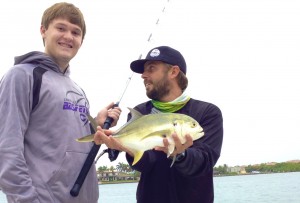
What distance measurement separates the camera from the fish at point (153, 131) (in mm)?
3914

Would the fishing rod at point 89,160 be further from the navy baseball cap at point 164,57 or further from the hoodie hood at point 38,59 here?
the hoodie hood at point 38,59

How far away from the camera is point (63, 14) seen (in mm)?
4594

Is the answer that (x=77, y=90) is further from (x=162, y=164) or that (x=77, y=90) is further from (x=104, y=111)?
(x=162, y=164)

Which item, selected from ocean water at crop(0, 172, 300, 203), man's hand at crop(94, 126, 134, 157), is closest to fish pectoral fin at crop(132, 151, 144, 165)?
man's hand at crop(94, 126, 134, 157)

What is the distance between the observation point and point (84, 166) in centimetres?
428

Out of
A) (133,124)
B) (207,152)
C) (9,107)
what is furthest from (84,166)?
(207,152)

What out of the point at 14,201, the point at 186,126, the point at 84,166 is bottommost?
the point at 14,201

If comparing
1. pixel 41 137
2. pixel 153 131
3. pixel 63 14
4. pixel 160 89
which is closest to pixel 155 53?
pixel 160 89

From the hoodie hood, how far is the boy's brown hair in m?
0.44

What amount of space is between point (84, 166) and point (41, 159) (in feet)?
1.51

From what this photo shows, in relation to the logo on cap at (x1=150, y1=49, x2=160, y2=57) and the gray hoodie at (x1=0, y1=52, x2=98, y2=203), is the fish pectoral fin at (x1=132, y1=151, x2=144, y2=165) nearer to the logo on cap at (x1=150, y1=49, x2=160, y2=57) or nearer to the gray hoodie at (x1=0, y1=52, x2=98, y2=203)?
the gray hoodie at (x1=0, y1=52, x2=98, y2=203)

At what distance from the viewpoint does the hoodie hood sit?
429 cm

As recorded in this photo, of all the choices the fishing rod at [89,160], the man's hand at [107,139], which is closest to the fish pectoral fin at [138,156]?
the man's hand at [107,139]

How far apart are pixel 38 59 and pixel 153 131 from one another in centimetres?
144
